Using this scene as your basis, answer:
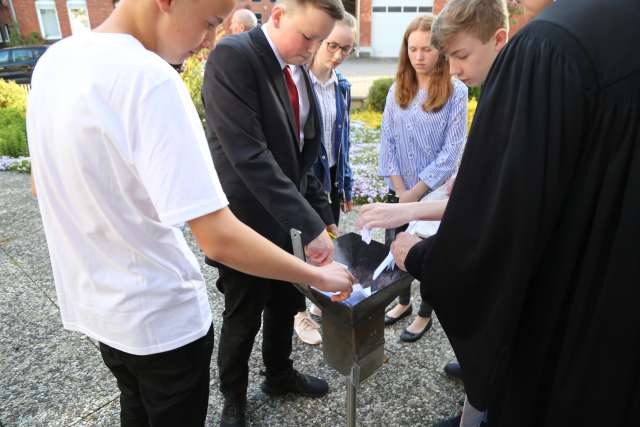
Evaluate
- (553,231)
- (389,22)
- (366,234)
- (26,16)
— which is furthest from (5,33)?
(553,231)

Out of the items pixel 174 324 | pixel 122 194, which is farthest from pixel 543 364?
pixel 122 194

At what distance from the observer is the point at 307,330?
10.1 ft

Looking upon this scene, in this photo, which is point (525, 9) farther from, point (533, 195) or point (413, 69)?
point (413, 69)

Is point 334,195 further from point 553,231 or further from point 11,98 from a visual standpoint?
point 11,98

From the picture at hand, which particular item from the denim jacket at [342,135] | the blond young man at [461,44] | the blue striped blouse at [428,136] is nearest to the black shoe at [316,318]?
the denim jacket at [342,135]

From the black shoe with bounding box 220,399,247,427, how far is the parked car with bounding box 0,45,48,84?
57.1 ft

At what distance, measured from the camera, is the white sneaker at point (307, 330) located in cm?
304

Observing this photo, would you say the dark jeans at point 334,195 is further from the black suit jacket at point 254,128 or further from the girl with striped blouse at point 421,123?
the black suit jacket at point 254,128

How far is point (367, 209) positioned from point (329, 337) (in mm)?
559

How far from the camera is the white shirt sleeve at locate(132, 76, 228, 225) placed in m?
1.05

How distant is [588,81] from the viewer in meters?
1.05

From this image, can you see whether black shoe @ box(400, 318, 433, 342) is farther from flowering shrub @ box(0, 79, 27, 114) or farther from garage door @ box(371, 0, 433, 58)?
garage door @ box(371, 0, 433, 58)

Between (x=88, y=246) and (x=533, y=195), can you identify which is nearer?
(x=533, y=195)

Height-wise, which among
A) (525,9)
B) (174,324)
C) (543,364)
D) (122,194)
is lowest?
(543,364)
